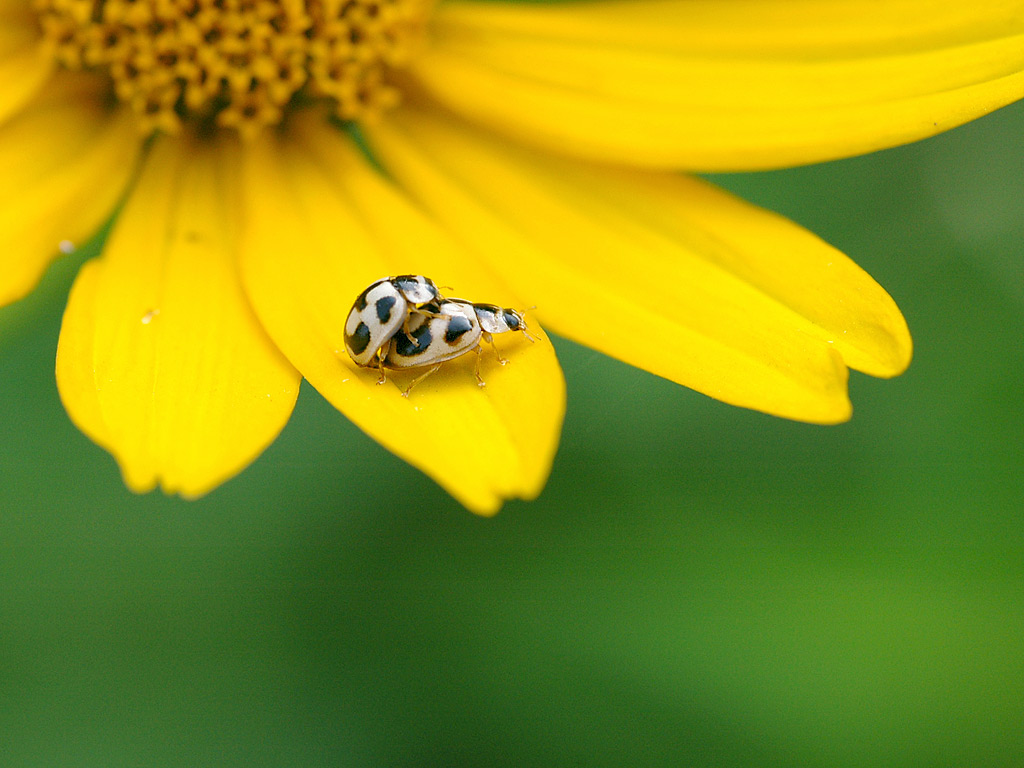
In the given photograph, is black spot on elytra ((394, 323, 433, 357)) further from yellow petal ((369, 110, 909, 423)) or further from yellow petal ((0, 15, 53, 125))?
yellow petal ((0, 15, 53, 125))

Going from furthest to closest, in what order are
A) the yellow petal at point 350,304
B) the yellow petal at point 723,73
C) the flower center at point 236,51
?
the flower center at point 236,51 → the yellow petal at point 723,73 → the yellow petal at point 350,304

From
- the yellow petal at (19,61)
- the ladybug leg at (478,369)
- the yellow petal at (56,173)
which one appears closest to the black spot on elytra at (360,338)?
the ladybug leg at (478,369)

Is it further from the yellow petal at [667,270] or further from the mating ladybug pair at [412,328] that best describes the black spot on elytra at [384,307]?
the yellow petal at [667,270]

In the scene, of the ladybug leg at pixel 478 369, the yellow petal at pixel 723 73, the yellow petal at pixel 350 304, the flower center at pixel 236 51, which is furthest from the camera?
the flower center at pixel 236 51

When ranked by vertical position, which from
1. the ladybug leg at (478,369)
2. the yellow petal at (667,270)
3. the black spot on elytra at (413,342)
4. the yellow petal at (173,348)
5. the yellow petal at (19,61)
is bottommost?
the yellow petal at (173,348)

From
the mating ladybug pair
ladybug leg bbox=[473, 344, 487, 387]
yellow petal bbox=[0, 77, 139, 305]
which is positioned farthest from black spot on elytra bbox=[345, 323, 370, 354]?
yellow petal bbox=[0, 77, 139, 305]

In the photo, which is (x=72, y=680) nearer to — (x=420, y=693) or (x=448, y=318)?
(x=420, y=693)

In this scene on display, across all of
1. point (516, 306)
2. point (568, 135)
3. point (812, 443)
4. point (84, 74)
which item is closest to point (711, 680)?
point (812, 443)
